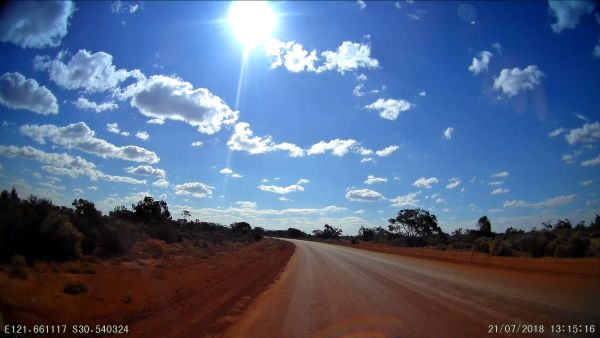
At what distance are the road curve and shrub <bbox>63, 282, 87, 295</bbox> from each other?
5.25 meters

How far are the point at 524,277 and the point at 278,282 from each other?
11128 mm

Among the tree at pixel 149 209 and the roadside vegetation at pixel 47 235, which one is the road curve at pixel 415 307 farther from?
the tree at pixel 149 209

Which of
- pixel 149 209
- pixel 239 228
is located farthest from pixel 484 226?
pixel 239 228

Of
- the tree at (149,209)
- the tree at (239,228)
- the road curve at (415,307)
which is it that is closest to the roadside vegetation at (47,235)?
the road curve at (415,307)

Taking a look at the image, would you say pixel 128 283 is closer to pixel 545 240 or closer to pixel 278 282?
pixel 278 282

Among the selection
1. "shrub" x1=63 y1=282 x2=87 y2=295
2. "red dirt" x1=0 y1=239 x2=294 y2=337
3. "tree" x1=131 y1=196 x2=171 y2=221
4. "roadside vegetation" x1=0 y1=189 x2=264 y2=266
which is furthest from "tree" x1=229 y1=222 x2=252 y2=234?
"shrub" x1=63 y1=282 x2=87 y2=295

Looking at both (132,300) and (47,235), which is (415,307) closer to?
(132,300)

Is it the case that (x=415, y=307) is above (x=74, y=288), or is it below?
above

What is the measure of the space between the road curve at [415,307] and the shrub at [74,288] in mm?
5249

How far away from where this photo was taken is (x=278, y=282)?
18906mm

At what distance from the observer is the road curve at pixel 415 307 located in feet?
30.3

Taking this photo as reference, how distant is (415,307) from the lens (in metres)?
11.8

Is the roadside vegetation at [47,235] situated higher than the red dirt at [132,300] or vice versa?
the roadside vegetation at [47,235]

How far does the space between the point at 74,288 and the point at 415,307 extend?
9856 mm
